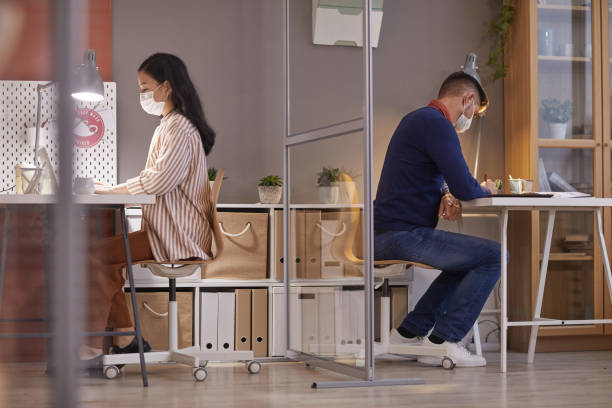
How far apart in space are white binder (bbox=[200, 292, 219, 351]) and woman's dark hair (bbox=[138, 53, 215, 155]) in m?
0.77

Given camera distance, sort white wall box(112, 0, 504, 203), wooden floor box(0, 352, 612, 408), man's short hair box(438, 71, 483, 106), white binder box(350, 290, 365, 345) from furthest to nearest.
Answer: white wall box(112, 0, 504, 203) → man's short hair box(438, 71, 483, 106) → white binder box(350, 290, 365, 345) → wooden floor box(0, 352, 612, 408)

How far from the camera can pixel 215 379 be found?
9.57 feet

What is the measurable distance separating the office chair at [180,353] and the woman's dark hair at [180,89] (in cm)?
21

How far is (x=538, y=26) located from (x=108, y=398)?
280 cm

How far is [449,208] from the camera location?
3.05 meters

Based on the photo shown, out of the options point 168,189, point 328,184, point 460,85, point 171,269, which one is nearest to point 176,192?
point 168,189

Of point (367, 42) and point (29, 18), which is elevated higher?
point (367, 42)

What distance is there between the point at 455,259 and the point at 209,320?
118 cm

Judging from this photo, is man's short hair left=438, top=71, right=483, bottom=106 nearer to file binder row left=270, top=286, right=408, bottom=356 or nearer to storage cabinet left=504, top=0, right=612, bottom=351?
storage cabinet left=504, top=0, right=612, bottom=351

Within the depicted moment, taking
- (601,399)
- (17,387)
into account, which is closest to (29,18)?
(17,387)

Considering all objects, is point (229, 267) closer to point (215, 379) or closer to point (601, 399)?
point (215, 379)

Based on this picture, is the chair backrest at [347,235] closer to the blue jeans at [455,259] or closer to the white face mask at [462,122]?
the blue jeans at [455,259]

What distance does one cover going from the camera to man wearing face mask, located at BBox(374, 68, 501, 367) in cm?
303

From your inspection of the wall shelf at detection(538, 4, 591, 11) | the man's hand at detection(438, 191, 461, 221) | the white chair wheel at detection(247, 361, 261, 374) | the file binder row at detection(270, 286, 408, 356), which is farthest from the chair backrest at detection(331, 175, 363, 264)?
the wall shelf at detection(538, 4, 591, 11)
